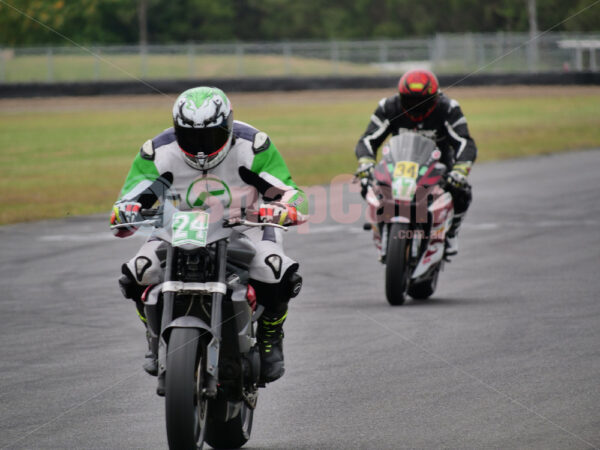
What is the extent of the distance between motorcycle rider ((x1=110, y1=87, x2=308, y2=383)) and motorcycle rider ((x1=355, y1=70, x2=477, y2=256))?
431 centimetres

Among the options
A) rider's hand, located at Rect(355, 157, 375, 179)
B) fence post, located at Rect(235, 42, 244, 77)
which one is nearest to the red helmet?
rider's hand, located at Rect(355, 157, 375, 179)

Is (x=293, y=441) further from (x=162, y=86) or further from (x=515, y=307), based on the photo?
(x=162, y=86)

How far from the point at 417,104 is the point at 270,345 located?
15.7ft

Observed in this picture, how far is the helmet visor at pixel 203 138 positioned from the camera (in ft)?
18.2

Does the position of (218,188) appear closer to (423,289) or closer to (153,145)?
(153,145)

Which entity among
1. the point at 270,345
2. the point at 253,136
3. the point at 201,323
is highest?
the point at 253,136

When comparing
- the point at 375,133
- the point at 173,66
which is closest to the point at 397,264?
the point at 375,133

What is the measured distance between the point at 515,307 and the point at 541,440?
398 cm

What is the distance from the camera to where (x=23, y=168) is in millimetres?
24797

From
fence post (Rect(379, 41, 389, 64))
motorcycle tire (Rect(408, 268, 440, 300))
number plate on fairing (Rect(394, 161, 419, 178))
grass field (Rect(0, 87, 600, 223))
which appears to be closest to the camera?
number plate on fairing (Rect(394, 161, 419, 178))

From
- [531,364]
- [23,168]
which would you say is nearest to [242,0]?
[23,168]

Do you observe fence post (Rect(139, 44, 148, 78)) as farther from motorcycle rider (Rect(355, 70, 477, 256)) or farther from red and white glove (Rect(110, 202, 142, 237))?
red and white glove (Rect(110, 202, 142, 237))

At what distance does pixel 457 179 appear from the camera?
9984 millimetres

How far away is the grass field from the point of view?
69.1 feet
